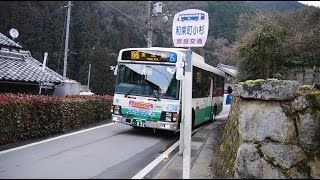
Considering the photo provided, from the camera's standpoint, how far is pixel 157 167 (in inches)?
342

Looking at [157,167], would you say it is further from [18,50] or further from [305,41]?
[18,50]

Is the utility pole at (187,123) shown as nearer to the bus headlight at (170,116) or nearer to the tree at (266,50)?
the bus headlight at (170,116)

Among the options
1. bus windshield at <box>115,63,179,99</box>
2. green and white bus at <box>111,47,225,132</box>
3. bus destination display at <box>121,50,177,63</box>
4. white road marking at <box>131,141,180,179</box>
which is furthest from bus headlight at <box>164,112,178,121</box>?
bus destination display at <box>121,50,177,63</box>

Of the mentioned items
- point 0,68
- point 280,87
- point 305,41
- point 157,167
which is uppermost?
point 305,41

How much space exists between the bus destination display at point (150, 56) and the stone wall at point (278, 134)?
4862 mm

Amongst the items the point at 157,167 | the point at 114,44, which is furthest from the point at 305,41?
the point at 114,44

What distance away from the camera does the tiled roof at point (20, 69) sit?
1892cm

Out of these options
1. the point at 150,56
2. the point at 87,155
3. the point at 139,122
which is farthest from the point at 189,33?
the point at 139,122

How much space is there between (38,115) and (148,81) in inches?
156

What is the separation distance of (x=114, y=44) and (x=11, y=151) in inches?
1914

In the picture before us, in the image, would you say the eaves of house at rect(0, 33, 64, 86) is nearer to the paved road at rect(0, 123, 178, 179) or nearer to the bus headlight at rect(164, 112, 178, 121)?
the paved road at rect(0, 123, 178, 179)

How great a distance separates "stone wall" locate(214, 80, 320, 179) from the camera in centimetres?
735

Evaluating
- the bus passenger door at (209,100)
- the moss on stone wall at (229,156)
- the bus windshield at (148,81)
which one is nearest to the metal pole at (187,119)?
the moss on stone wall at (229,156)

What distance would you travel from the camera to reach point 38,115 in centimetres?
1234
